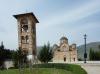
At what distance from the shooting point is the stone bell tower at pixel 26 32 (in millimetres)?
61938

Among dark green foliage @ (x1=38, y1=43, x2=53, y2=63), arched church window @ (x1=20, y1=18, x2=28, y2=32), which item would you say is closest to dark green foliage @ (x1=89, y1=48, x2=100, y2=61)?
dark green foliage @ (x1=38, y1=43, x2=53, y2=63)

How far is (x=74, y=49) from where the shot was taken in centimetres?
8231

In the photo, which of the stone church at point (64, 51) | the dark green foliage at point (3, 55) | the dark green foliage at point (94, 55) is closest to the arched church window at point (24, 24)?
the dark green foliage at point (3, 55)

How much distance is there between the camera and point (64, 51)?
83.5 metres

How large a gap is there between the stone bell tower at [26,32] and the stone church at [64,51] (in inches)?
819

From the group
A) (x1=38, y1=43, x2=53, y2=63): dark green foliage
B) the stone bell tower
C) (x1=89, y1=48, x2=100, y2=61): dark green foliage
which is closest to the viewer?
(x1=38, y1=43, x2=53, y2=63): dark green foliage

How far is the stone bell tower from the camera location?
6194 cm

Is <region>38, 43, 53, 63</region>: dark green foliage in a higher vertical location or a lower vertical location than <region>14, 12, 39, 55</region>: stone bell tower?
lower

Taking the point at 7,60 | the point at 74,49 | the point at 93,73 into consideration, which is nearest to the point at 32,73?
the point at 93,73

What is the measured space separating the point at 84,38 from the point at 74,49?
33.2m

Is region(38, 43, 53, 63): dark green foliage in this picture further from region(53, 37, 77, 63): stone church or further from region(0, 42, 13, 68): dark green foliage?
region(53, 37, 77, 63): stone church

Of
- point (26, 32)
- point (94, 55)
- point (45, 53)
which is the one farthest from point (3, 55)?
point (94, 55)

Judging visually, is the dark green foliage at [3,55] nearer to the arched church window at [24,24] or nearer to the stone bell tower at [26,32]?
the stone bell tower at [26,32]

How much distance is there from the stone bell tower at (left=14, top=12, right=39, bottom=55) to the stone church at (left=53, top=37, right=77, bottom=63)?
20813 mm
